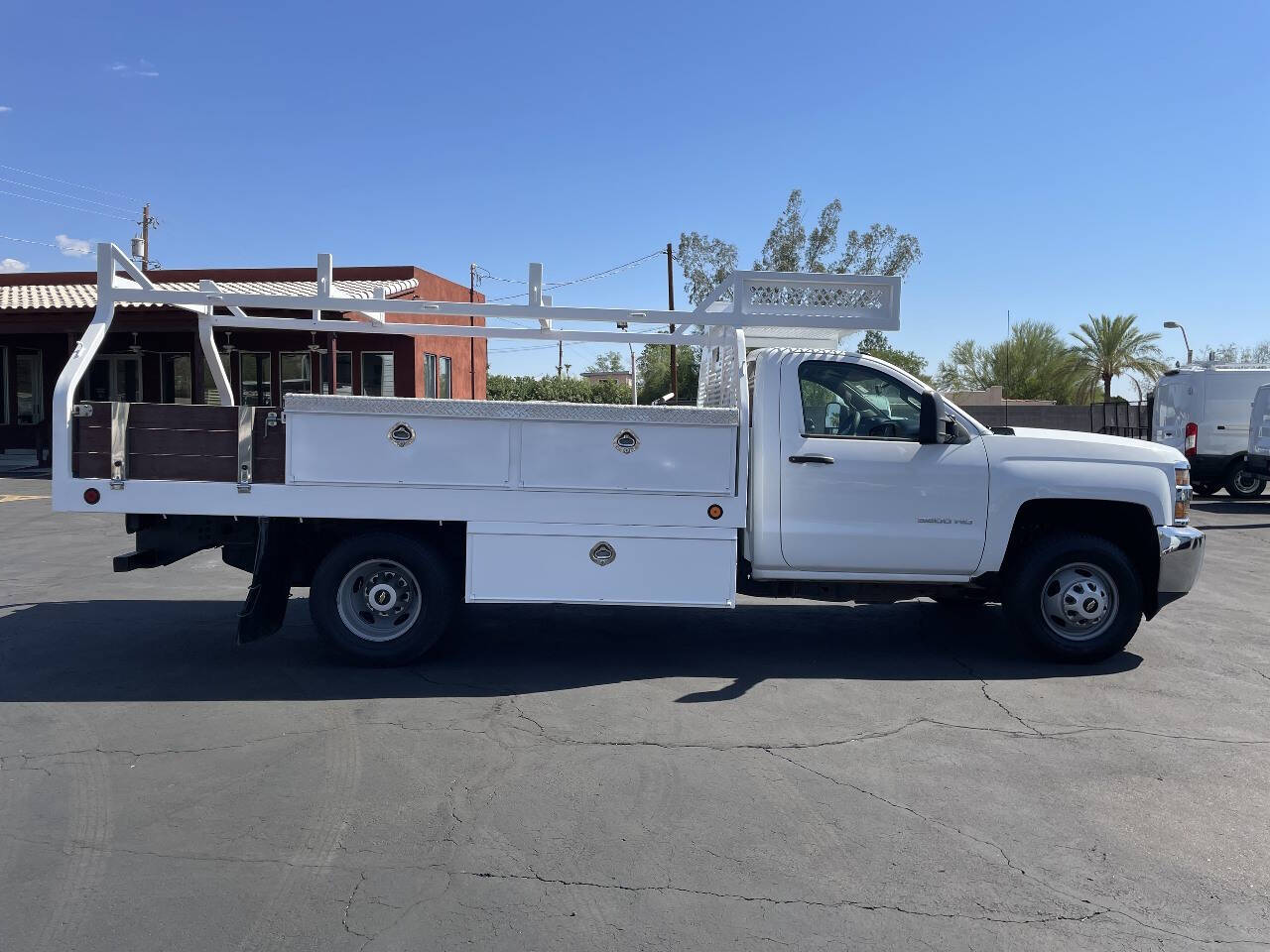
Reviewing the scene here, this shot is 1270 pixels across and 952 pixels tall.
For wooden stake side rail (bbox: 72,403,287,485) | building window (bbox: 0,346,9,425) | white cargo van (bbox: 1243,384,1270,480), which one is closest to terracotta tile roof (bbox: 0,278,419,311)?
A: building window (bbox: 0,346,9,425)

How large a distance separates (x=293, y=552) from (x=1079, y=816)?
4977 mm

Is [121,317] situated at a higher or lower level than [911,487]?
higher

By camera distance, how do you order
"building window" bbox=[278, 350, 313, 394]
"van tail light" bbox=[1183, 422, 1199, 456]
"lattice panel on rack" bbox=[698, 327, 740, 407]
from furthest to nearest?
"building window" bbox=[278, 350, 313, 394], "van tail light" bbox=[1183, 422, 1199, 456], "lattice panel on rack" bbox=[698, 327, 740, 407]

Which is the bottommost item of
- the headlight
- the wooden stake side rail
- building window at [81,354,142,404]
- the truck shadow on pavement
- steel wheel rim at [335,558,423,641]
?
the truck shadow on pavement

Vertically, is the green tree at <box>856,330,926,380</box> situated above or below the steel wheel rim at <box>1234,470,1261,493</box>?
above

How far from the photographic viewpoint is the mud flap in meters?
6.54

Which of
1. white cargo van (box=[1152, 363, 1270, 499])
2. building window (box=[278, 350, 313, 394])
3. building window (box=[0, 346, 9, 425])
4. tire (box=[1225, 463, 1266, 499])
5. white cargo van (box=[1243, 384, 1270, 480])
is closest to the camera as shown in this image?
white cargo van (box=[1243, 384, 1270, 480])

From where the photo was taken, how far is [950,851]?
413 cm

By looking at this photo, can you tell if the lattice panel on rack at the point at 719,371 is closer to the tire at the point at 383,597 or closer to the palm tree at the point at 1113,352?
the tire at the point at 383,597

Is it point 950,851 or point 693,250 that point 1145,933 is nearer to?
point 950,851

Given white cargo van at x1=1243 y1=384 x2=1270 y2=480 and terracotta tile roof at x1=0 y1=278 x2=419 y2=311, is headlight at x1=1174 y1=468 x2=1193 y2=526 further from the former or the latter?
terracotta tile roof at x1=0 y1=278 x2=419 y2=311

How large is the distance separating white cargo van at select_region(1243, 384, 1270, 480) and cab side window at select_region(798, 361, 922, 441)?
13211 mm

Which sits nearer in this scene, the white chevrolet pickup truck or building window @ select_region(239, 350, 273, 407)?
the white chevrolet pickup truck

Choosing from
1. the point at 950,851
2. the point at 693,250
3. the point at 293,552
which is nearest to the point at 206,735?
the point at 293,552
